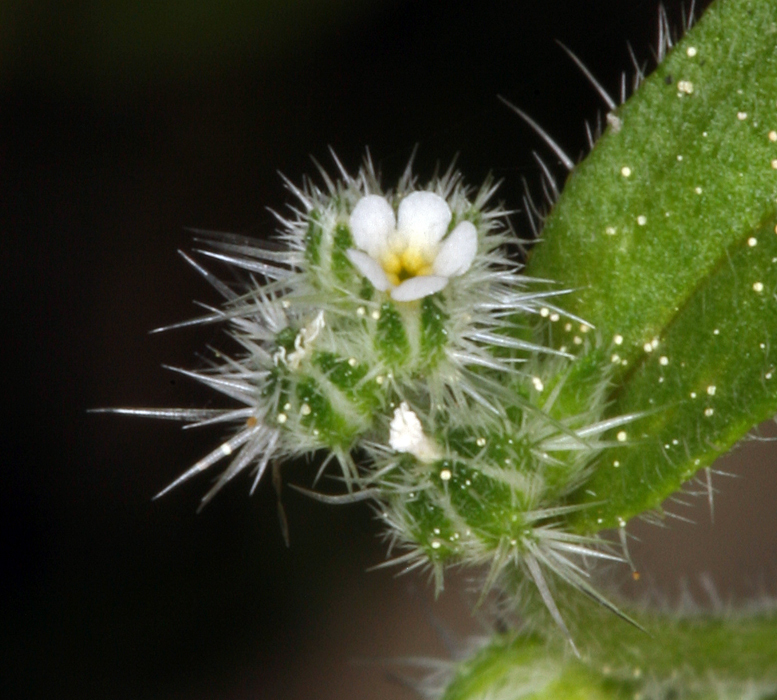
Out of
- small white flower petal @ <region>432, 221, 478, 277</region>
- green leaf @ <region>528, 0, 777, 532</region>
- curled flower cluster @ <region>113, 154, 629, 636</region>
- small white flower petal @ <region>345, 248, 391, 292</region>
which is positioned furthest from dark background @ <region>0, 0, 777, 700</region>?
small white flower petal @ <region>345, 248, 391, 292</region>

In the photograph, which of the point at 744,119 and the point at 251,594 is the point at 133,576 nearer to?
the point at 251,594

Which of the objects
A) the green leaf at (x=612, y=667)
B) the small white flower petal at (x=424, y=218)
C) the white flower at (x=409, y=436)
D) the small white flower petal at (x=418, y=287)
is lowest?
the green leaf at (x=612, y=667)

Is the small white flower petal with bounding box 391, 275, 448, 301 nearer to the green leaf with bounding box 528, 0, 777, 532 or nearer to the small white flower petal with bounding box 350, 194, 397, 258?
the small white flower petal with bounding box 350, 194, 397, 258

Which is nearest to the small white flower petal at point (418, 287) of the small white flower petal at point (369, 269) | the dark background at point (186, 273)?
the small white flower petal at point (369, 269)

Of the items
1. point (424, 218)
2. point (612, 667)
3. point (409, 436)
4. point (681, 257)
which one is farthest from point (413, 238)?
point (612, 667)

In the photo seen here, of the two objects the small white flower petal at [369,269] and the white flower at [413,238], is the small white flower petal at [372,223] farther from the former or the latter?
the small white flower petal at [369,269]

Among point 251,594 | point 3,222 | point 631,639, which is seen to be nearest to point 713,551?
point 251,594
